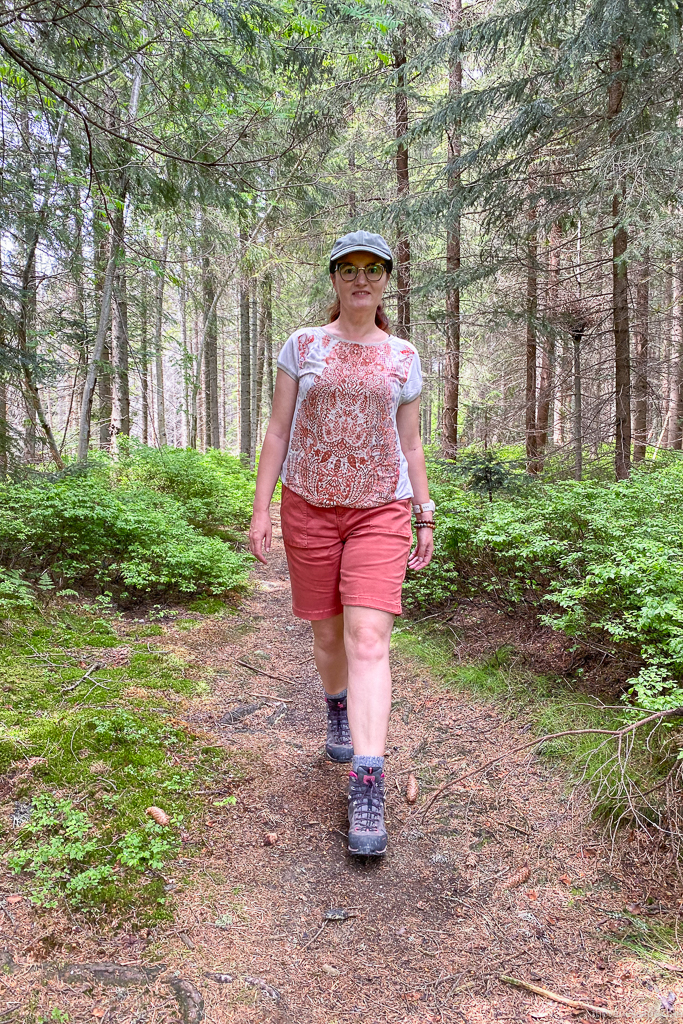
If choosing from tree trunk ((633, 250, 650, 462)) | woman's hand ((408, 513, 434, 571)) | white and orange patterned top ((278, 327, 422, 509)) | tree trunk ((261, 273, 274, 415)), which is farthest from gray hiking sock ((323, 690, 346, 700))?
tree trunk ((261, 273, 274, 415))

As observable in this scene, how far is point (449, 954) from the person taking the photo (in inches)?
68.1

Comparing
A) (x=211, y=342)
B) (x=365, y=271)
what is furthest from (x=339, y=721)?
(x=211, y=342)

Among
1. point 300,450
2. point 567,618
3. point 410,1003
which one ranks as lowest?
point 410,1003

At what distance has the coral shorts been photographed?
2.42 metres

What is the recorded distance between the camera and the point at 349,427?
245 cm

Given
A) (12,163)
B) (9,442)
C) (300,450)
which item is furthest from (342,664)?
(12,163)

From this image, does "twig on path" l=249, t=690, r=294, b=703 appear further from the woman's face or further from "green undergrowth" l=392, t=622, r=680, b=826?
the woman's face

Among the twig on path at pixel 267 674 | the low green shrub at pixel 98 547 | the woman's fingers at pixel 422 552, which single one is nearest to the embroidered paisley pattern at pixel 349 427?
the woman's fingers at pixel 422 552

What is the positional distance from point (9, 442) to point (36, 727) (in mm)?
3359

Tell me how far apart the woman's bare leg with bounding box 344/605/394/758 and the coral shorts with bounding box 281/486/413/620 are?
0.06 metres

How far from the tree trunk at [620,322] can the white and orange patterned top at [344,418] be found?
17.1ft

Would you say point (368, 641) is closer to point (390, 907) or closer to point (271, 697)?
point (390, 907)

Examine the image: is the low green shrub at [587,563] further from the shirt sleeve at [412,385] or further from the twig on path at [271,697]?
the twig on path at [271,697]

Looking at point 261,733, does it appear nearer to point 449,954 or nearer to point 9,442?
point 449,954
